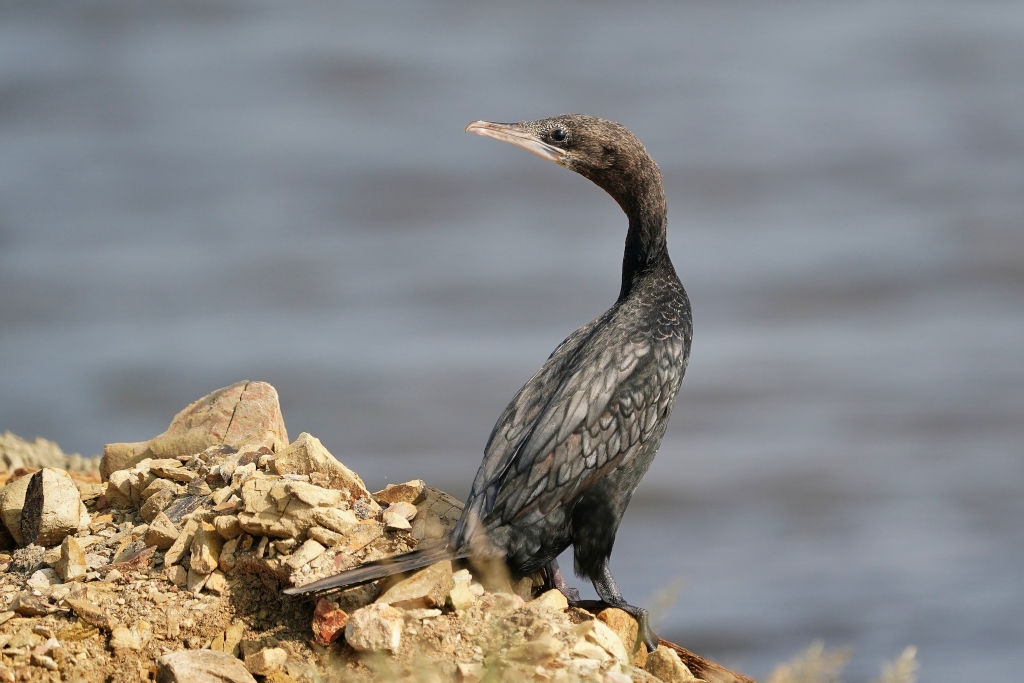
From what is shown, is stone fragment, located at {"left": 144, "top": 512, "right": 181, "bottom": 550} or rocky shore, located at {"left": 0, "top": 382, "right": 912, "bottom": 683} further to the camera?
stone fragment, located at {"left": 144, "top": 512, "right": 181, "bottom": 550}

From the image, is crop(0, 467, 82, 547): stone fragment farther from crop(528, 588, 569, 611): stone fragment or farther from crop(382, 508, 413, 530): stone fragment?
crop(528, 588, 569, 611): stone fragment

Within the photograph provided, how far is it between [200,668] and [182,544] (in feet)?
2.55

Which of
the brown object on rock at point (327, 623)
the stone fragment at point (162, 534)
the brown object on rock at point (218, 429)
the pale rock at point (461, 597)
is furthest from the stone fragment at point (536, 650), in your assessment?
the brown object on rock at point (218, 429)

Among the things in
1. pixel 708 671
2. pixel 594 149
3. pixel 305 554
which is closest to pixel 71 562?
pixel 305 554

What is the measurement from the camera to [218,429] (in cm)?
618

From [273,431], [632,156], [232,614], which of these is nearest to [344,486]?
[232,614]

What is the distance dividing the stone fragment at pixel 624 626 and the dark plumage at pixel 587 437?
0.05 meters

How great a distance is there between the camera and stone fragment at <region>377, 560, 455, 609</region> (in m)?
4.62

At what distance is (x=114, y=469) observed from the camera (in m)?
5.98

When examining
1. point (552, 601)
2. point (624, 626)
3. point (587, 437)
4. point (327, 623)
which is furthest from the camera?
point (587, 437)

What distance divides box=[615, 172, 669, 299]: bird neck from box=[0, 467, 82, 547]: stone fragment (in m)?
2.62

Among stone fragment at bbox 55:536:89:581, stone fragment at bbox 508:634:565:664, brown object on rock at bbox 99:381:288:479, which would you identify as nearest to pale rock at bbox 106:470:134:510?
brown object on rock at bbox 99:381:288:479

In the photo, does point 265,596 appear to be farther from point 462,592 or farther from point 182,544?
point 462,592

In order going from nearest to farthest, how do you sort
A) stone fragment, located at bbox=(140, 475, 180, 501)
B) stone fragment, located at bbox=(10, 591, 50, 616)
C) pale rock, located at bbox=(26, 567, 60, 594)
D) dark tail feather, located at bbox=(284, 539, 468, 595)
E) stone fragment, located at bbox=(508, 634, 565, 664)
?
stone fragment, located at bbox=(508, 634, 565, 664) → dark tail feather, located at bbox=(284, 539, 468, 595) → stone fragment, located at bbox=(10, 591, 50, 616) → pale rock, located at bbox=(26, 567, 60, 594) → stone fragment, located at bbox=(140, 475, 180, 501)
